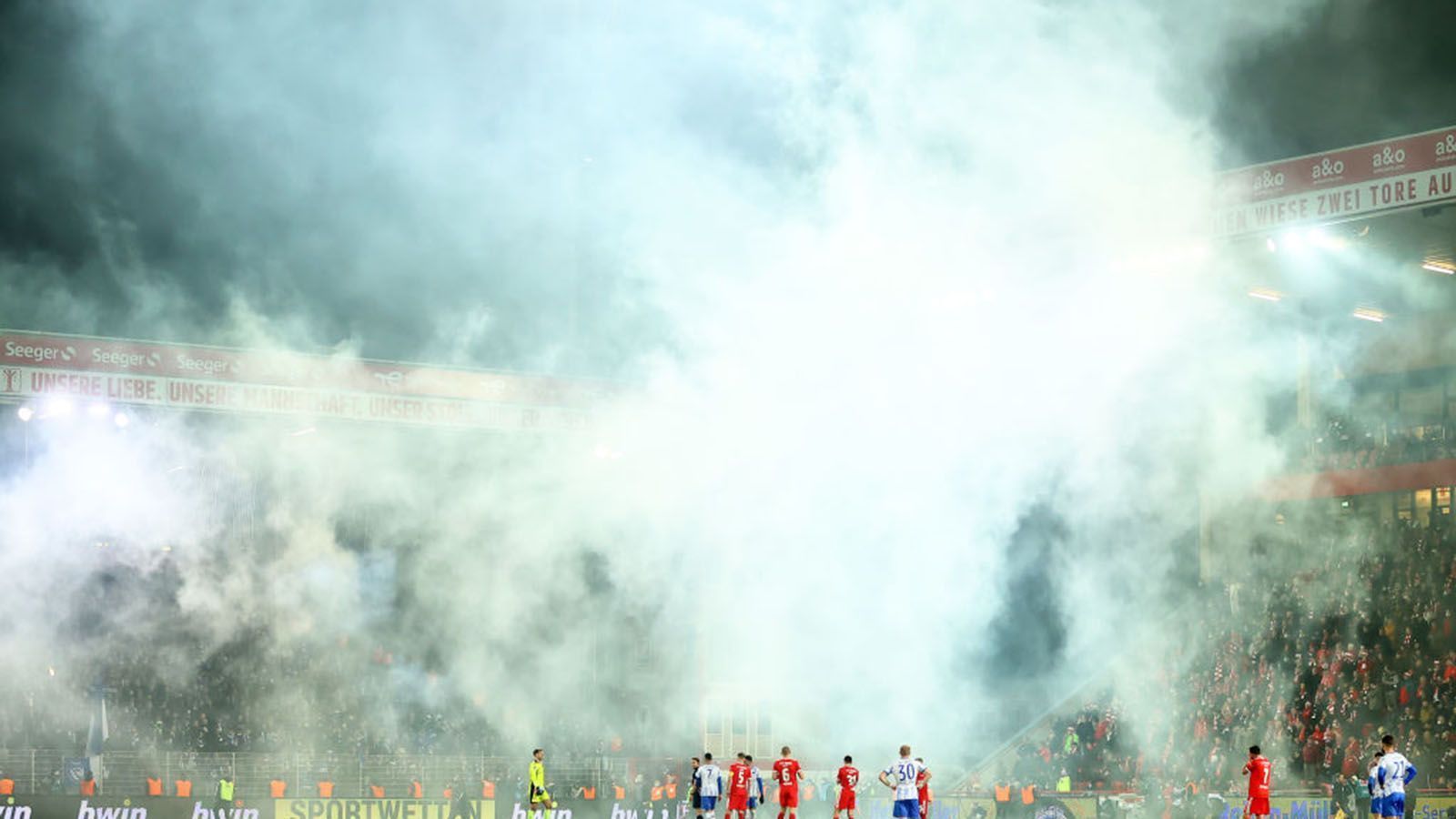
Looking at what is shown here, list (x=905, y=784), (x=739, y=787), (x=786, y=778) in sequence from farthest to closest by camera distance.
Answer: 1. (x=786, y=778)
2. (x=739, y=787)
3. (x=905, y=784)

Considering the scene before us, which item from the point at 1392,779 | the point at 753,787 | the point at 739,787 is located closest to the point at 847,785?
the point at 753,787

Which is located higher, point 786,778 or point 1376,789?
point 786,778

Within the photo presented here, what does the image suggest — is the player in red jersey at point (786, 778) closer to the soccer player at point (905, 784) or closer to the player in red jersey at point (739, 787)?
the player in red jersey at point (739, 787)

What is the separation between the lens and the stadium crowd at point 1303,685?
86.5 feet

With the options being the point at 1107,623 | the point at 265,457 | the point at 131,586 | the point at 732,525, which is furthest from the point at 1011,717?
the point at 131,586

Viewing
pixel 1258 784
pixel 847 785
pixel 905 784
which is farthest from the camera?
pixel 847 785

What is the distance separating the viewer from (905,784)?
903 inches

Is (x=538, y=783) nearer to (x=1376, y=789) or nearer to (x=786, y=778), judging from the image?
(x=786, y=778)

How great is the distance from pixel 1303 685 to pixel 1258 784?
6.53 m

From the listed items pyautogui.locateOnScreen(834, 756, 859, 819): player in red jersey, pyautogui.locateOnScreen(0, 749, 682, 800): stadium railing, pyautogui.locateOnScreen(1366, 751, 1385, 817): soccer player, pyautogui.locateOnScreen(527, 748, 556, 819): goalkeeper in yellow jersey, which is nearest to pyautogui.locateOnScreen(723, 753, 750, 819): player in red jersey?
pyautogui.locateOnScreen(834, 756, 859, 819): player in red jersey

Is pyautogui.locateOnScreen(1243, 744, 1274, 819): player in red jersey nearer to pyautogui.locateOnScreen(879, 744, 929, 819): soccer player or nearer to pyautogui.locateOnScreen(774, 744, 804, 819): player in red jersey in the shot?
pyautogui.locateOnScreen(879, 744, 929, 819): soccer player

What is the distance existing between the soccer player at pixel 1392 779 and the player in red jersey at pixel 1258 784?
1748 mm

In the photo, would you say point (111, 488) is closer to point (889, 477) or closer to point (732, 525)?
point (732, 525)

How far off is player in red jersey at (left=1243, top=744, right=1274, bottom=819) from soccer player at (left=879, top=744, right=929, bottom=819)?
4420 mm
